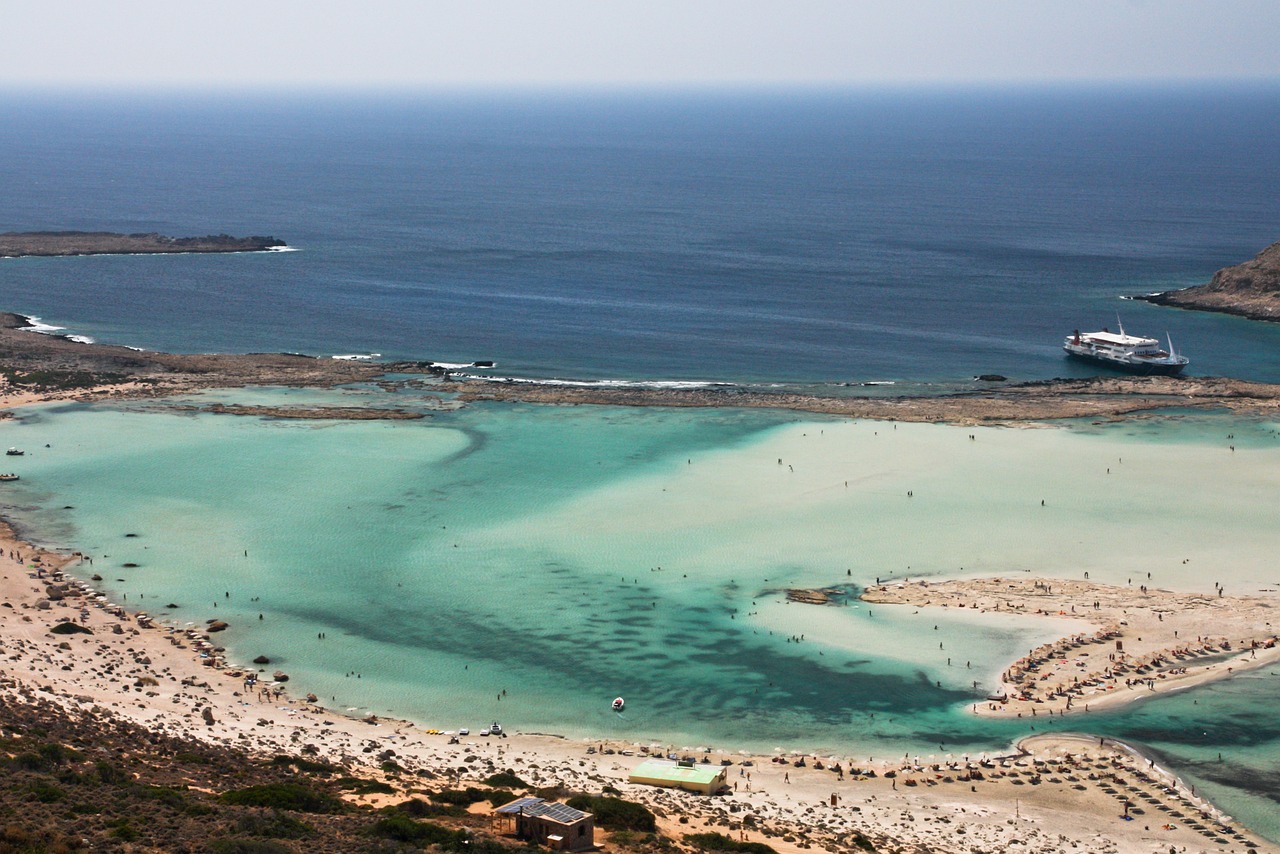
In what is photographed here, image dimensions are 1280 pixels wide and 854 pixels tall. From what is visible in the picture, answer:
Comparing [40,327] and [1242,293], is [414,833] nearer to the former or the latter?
[40,327]

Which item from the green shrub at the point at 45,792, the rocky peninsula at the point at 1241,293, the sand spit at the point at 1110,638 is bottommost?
the green shrub at the point at 45,792

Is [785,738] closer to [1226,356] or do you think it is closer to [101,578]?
[101,578]

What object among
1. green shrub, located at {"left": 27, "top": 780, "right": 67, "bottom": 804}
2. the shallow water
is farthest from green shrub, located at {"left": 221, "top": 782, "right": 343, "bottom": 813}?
the shallow water

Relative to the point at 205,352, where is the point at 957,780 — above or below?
below

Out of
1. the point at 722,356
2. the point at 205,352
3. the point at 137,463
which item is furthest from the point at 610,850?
the point at 205,352

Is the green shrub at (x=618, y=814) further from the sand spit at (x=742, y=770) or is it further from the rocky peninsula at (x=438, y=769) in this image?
the sand spit at (x=742, y=770)

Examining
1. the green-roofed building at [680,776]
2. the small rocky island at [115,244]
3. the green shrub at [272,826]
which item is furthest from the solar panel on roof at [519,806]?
the small rocky island at [115,244]

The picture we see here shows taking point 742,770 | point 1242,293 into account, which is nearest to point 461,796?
point 742,770
